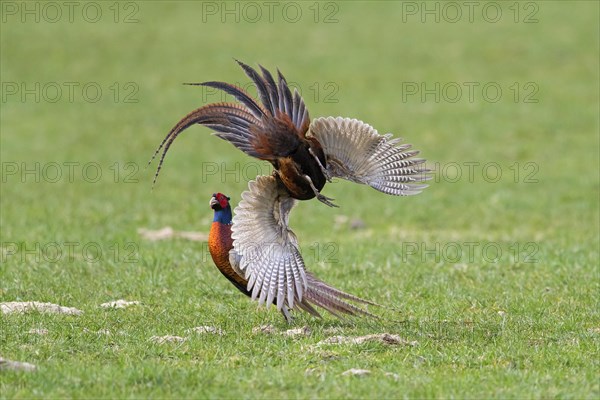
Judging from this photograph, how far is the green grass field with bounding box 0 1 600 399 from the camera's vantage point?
22.7 ft

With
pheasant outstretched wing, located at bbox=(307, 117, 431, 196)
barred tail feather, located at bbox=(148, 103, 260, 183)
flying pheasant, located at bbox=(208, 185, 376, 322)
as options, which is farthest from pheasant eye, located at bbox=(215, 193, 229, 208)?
pheasant outstretched wing, located at bbox=(307, 117, 431, 196)

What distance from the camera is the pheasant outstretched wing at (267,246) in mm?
8172

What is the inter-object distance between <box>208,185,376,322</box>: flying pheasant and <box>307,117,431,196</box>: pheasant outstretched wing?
578 mm

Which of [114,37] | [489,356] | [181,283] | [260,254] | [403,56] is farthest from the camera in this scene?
[114,37]

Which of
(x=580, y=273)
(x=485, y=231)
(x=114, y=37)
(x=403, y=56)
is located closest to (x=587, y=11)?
(x=403, y=56)

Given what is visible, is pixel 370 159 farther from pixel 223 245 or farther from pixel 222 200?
pixel 223 245

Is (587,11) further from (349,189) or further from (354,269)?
(354,269)

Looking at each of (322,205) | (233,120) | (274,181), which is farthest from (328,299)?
(322,205)

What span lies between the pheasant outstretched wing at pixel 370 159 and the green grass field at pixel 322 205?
1224mm

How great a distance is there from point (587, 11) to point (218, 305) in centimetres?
2379

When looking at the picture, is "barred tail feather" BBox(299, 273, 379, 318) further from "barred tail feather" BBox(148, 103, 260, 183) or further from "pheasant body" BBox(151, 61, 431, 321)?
"barred tail feather" BBox(148, 103, 260, 183)

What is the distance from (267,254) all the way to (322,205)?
327 inches

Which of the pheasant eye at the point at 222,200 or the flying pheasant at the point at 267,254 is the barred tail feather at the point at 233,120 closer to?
the flying pheasant at the point at 267,254

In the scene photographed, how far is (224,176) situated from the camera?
1886cm
